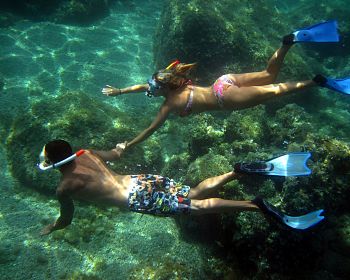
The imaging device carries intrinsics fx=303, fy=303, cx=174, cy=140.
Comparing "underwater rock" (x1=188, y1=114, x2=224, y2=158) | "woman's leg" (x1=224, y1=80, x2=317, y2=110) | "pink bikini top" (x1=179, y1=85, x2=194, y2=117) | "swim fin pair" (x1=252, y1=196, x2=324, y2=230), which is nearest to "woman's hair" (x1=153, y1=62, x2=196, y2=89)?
"pink bikini top" (x1=179, y1=85, x2=194, y2=117)

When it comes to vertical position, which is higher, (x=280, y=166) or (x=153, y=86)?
(x=153, y=86)

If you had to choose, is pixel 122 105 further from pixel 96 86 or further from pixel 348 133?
pixel 348 133

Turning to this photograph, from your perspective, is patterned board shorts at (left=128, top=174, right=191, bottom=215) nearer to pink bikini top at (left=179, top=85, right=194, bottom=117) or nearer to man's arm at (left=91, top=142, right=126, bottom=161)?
man's arm at (left=91, top=142, right=126, bottom=161)

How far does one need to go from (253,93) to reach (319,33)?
5.72ft

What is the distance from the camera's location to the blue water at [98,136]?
543 cm

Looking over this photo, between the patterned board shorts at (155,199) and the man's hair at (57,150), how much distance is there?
1232 millimetres

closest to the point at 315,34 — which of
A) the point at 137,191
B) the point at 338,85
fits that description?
the point at 338,85

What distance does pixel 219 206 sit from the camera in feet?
15.9

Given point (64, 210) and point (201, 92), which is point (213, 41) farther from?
point (64, 210)

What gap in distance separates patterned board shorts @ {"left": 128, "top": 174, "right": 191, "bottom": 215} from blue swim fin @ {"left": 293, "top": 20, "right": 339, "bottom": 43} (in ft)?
12.1

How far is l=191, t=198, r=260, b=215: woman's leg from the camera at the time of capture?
4.72 m

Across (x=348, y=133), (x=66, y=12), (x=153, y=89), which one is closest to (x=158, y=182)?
(x=153, y=89)

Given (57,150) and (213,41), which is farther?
(213,41)

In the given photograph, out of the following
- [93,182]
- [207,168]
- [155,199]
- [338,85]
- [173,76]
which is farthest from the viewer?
[207,168]
